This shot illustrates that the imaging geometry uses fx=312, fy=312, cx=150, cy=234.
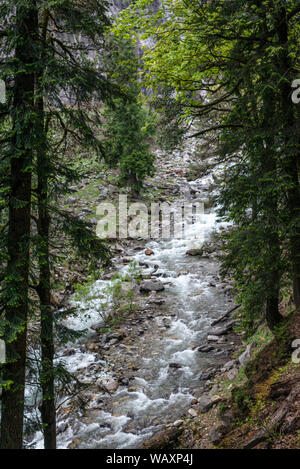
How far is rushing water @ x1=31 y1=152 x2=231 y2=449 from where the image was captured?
737 centimetres

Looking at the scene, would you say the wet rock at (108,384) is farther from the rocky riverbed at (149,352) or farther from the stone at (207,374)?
the stone at (207,374)

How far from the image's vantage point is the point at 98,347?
10.8 m

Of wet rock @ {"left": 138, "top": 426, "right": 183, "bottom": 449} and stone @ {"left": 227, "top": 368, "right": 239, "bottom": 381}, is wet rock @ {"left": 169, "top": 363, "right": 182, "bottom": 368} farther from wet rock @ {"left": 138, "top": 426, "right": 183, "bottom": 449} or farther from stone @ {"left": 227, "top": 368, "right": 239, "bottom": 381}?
wet rock @ {"left": 138, "top": 426, "right": 183, "bottom": 449}

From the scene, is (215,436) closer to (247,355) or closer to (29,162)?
(247,355)

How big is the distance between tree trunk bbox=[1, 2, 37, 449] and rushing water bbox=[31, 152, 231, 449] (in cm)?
289

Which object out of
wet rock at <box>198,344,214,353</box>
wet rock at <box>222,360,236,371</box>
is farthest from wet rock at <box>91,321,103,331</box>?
wet rock at <box>222,360,236,371</box>

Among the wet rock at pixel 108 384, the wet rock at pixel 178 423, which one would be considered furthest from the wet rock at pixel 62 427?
the wet rock at pixel 178 423

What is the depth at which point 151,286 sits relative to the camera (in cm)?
1458

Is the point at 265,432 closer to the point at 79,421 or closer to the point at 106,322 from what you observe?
the point at 79,421

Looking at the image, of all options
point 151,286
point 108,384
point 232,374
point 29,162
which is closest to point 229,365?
point 232,374

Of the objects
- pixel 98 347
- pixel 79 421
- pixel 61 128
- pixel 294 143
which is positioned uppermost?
pixel 61 128

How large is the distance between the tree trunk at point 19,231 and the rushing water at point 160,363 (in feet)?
9.48

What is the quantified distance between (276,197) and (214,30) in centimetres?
343
